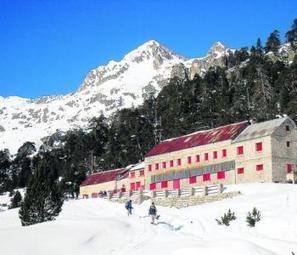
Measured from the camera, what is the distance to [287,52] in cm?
14862

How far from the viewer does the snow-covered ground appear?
2489 cm

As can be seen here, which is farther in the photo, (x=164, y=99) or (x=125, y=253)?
(x=164, y=99)

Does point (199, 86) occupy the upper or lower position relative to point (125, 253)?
upper

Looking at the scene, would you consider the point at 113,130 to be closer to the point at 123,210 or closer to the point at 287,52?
the point at 287,52

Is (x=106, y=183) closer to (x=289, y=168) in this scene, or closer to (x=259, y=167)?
(x=259, y=167)

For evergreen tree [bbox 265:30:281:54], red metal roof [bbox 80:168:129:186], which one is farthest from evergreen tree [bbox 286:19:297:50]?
red metal roof [bbox 80:168:129:186]

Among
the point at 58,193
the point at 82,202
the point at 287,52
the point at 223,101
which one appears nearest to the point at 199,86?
the point at 223,101

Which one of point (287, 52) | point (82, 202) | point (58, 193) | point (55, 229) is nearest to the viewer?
point (55, 229)

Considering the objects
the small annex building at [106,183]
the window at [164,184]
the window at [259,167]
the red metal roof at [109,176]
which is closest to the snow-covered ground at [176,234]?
the window at [259,167]

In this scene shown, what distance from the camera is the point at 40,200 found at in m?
38.0

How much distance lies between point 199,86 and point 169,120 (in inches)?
617

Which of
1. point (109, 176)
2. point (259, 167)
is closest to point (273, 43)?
point (109, 176)

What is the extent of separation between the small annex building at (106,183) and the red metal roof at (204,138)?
950cm

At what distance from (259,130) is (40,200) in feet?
107
